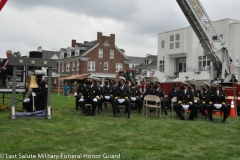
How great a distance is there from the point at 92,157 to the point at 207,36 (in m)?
15.4

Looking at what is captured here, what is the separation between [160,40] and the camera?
45406mm

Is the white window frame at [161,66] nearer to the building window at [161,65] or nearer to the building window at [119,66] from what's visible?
the building window at [161,65]

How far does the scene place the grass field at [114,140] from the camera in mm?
6441

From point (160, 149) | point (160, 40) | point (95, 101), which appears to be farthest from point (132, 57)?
point (160, 149)

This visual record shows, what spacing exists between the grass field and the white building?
2372 centimetres

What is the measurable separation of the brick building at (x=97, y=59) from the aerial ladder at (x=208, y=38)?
3941cm

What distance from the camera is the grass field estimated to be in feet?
21.1

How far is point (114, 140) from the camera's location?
25.8 ft

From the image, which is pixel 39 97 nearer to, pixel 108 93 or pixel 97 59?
pixel 108 93

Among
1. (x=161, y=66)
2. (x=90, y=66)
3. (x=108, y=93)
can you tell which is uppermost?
(x=90, y=66)

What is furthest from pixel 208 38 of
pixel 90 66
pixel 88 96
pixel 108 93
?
pixel 90 66

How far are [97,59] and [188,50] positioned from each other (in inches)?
916

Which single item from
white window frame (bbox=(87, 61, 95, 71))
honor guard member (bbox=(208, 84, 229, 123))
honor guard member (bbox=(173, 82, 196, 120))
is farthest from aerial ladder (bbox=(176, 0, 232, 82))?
white window frame (bbox=(87, 61, 95, 71))

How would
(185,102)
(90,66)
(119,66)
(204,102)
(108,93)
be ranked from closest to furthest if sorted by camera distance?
(204,102)
(185,102)
(108,93)
(90,66)
(119,66)
